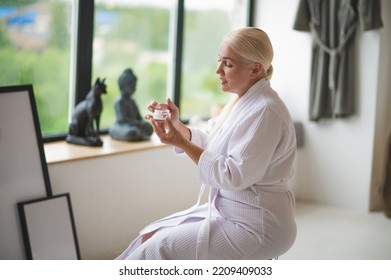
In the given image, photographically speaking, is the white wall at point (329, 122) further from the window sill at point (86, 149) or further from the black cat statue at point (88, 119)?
the black cat statue at point (88, 119)

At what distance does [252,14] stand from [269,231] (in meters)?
2.81

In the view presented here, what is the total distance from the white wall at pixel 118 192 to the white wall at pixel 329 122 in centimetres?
115

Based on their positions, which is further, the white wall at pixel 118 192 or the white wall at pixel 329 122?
the white wall at pixel 329 122

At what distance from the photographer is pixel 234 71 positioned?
6.66 ft

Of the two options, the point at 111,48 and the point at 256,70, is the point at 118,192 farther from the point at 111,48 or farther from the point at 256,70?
the point at 256,70

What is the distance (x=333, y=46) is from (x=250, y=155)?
2.39 m

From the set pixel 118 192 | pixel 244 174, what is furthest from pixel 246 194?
pixel 118 192

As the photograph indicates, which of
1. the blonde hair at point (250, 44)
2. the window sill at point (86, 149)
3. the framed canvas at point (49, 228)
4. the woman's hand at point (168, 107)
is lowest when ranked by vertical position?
the framed canvas at point (49, 228)

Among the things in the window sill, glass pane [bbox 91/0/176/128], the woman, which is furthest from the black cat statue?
the woman

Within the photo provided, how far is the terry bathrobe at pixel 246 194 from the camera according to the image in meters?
1.91

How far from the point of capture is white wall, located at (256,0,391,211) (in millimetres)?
4016

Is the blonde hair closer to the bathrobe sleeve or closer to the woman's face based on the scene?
the woman's face

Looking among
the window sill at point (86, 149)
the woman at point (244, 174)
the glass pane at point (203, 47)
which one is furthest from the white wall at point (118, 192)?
the woman at point (244, 174)
